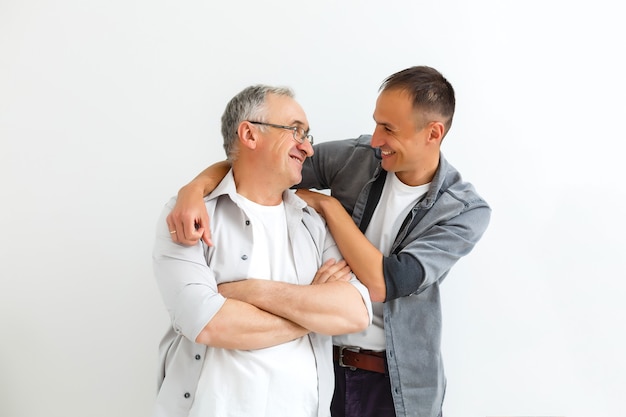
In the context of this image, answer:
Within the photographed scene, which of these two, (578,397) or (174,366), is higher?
(174,366)

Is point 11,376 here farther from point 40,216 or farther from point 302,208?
point 302,208

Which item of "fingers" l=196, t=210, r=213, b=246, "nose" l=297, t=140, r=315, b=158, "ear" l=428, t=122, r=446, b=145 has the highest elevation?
"ear" l=428, t=122, r=446, b=145

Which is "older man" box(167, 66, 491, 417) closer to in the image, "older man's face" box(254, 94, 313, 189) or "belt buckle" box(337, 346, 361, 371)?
"belt buckle" box(337, 346, 361, 371)

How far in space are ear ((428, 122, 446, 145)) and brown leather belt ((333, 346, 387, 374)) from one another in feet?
2.40

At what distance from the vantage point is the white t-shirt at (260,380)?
1.90 meters

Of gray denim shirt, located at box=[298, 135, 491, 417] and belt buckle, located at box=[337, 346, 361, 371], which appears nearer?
gray denim shirt, located at box=[298, 135, 491, 417]

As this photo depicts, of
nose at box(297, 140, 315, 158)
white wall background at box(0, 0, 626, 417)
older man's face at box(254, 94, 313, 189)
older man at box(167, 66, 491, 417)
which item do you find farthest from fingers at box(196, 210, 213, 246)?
white wall background at box(0, 0, 626, 417)

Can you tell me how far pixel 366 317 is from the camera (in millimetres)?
2004

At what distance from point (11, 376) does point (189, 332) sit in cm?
157

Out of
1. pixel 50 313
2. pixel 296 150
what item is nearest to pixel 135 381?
pixel 50 313

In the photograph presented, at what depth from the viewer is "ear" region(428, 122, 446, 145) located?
216 centimetres

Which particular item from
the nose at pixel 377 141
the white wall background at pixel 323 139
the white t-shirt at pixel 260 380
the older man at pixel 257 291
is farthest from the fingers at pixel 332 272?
the white wall background at pixel 323 139

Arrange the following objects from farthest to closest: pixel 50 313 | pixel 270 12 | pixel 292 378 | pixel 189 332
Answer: pixel 50 313
pixel 270 12
pixel 292 378
pixel 189 332

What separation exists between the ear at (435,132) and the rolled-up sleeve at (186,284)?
0.82 meters
